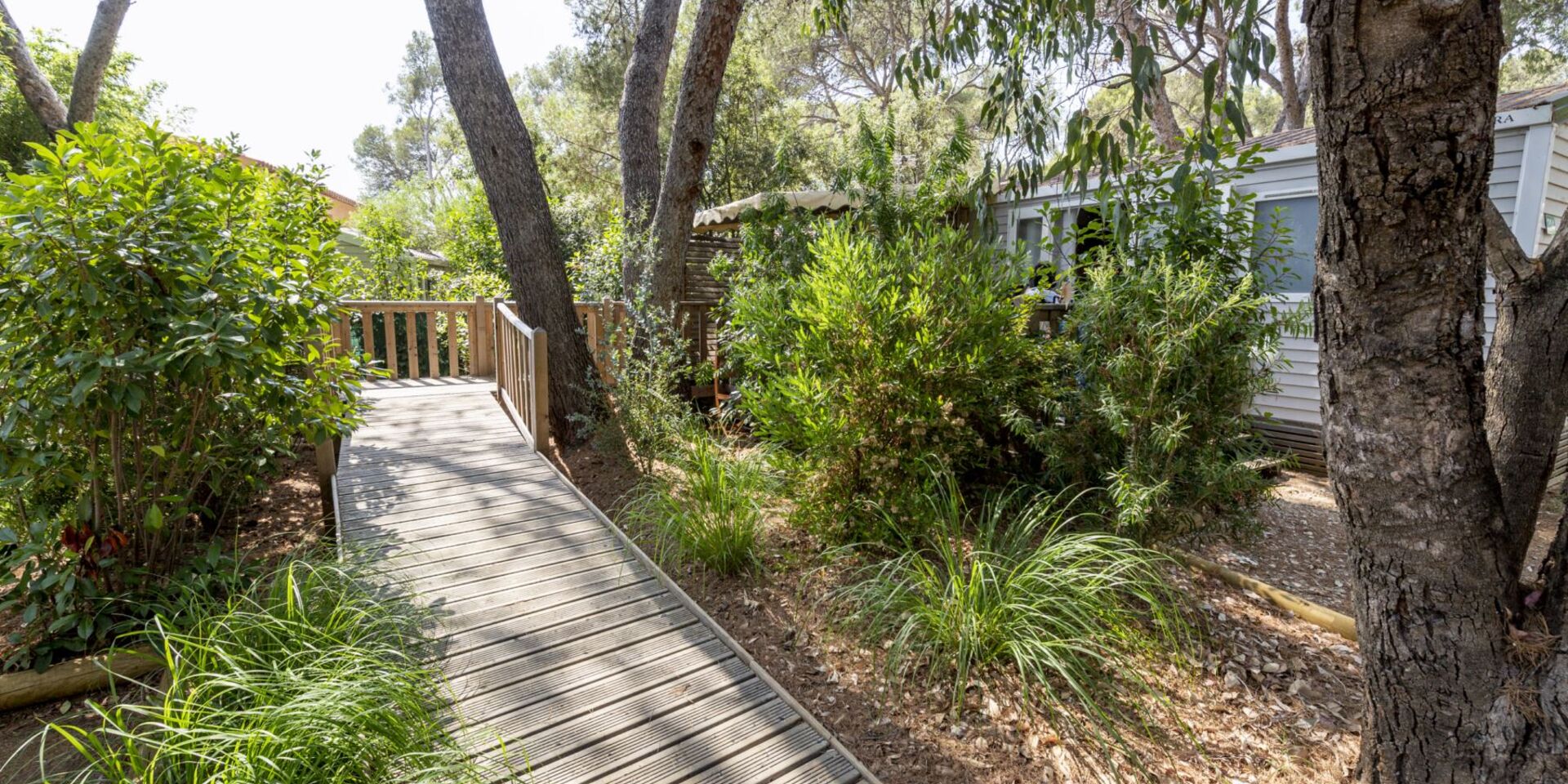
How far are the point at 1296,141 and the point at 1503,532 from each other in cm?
609

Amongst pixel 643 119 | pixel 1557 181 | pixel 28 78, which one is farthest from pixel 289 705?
pixel 28 78

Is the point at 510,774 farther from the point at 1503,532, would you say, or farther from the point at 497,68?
the point at 497,68

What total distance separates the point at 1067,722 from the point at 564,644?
174 centimetres

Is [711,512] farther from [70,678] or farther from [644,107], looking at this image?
[644,107]

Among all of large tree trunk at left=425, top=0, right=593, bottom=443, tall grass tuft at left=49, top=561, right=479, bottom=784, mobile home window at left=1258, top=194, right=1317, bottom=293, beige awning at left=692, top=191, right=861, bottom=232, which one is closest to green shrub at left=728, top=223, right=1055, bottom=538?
beige awning at left=692, top=191, right=861, bottom=232

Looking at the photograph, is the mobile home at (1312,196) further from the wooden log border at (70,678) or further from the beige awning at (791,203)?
the wooden log border at (70,678)

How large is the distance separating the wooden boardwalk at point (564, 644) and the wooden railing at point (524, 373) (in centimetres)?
36

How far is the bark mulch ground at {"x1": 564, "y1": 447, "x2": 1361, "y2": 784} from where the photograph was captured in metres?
2.02

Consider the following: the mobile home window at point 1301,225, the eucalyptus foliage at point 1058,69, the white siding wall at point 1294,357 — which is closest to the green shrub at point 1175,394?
the eucalyptus foliage at point 1058,69

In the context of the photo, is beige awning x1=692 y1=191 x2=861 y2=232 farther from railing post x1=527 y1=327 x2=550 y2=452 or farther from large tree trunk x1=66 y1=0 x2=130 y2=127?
large tree trunk x1=66 y1=0 x2=130 y2=127

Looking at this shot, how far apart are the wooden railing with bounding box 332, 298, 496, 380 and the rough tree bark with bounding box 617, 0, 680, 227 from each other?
1747mm

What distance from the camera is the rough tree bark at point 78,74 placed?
740 cm

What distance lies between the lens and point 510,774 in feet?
6.19

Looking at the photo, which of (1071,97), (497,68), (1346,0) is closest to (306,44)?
(497,68)
